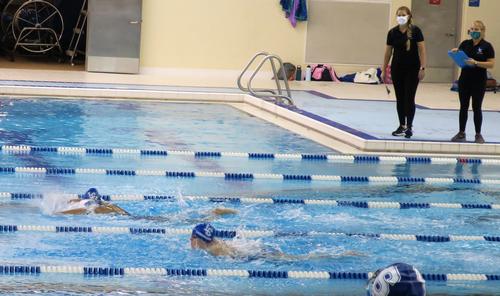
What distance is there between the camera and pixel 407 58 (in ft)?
39.7

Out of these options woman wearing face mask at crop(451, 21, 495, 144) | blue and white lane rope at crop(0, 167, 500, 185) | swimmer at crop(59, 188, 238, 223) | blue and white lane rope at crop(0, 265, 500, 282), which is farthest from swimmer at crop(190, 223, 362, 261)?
woman wearing face mask at crop(451, 21, 495, 144)

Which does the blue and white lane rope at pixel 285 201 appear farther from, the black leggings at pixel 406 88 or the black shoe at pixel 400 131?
the black shoe at pixel 400 131

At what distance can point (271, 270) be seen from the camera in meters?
6.74

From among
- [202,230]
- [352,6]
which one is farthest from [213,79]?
[202,230]

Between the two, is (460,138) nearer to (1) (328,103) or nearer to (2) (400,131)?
(2) (400,131)

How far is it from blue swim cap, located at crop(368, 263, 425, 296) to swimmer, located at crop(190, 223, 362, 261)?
2459mm

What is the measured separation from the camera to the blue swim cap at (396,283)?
4328 millimetres

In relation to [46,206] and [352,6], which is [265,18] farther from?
[46,206]

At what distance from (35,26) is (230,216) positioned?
12.8m

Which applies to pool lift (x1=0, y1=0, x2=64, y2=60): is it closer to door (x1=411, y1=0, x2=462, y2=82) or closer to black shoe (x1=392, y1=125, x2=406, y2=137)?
door (x1=411, y1=0, x2=462, y2=82)

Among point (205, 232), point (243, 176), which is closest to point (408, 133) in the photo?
point (243, 176)

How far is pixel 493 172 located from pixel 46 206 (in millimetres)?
5001

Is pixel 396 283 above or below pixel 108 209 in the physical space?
above

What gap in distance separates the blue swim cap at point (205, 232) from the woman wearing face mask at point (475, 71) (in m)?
5.66
